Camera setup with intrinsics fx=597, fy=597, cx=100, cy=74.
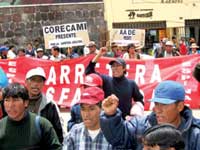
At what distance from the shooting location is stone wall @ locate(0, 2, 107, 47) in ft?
81.1

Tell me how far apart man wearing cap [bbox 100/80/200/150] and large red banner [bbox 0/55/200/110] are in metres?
8.83

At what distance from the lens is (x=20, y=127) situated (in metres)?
4.05

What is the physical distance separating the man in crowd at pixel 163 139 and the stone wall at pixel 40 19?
22.2 meters

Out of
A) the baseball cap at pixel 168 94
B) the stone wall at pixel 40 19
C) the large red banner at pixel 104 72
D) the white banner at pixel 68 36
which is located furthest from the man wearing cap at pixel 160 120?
the stone wall at pixel 40 19

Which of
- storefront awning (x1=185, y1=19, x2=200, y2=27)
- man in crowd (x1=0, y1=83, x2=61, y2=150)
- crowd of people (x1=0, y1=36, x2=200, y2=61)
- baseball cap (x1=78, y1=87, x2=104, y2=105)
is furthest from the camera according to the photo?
storefront awning (x1=185, y1=19, x2=200, y2=27)

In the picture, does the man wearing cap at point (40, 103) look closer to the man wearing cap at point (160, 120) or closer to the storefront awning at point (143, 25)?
the man wearing cap at point (160, 120)

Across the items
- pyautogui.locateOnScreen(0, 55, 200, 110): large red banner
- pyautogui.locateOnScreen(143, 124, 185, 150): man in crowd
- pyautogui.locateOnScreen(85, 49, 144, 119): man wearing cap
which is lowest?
pyautogui.locateOnScreen(0, 55, 200, 110): large red banner

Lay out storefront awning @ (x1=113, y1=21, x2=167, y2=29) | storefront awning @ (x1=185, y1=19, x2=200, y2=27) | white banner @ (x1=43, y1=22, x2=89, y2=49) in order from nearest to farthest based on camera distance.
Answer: white banner @ (x1=43, y1=22, x2=89, y2=49) → storefront awning @ (x1=113, y1=21, x2=167, y2=29) → storefront awning @ (x1=185, y1=19, x2=200, y2=27)

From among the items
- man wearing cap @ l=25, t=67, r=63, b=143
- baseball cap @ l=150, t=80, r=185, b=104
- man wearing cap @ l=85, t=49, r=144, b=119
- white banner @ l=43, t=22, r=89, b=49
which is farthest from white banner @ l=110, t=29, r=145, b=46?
baseball cap @ l=150, t=80, r=185, b=104

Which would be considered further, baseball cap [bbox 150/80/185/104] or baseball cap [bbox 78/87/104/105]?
baseball cap [bbox 78/87/104/105]

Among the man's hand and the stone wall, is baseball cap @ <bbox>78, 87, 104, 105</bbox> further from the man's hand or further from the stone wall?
the stone wall

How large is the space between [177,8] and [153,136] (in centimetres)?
2499

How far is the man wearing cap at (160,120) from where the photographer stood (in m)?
3.48

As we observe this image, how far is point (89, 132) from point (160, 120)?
0.79 m
